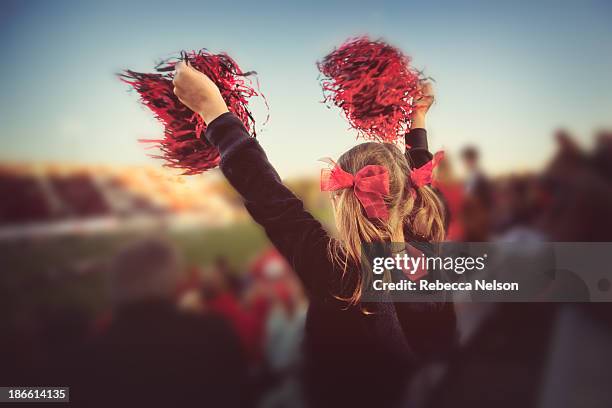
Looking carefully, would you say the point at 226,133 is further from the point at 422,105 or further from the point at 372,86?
the point at 422,105

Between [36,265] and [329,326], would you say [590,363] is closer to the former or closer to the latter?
[329,326]

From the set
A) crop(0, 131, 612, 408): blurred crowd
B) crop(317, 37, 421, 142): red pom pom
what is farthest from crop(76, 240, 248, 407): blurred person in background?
crop(317, 37, 421, 142): red pom pom

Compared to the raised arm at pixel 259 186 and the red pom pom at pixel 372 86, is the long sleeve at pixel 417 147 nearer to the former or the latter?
the red pom pom at pixel 372 86

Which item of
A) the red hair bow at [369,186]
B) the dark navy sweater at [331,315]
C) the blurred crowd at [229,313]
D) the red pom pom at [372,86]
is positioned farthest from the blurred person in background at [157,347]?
the red pom pom at [372,86]

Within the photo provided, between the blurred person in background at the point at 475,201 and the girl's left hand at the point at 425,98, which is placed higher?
the girl's left hand at the point at 425,98

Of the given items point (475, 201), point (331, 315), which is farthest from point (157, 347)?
point (475, 201)

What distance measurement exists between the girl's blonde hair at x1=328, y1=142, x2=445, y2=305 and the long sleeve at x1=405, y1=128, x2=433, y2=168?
0.11 ft

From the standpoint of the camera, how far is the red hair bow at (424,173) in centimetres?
122

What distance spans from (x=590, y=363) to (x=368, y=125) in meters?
1.09

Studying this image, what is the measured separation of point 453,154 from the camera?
4.23ft

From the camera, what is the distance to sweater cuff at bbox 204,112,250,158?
1.13m

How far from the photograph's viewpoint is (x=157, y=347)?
1185 mm

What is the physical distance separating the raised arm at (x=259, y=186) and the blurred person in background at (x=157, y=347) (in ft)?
0.86

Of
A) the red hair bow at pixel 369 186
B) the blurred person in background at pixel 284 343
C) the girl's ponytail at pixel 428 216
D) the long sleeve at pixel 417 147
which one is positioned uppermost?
the long sleeve at pixel 417 147
